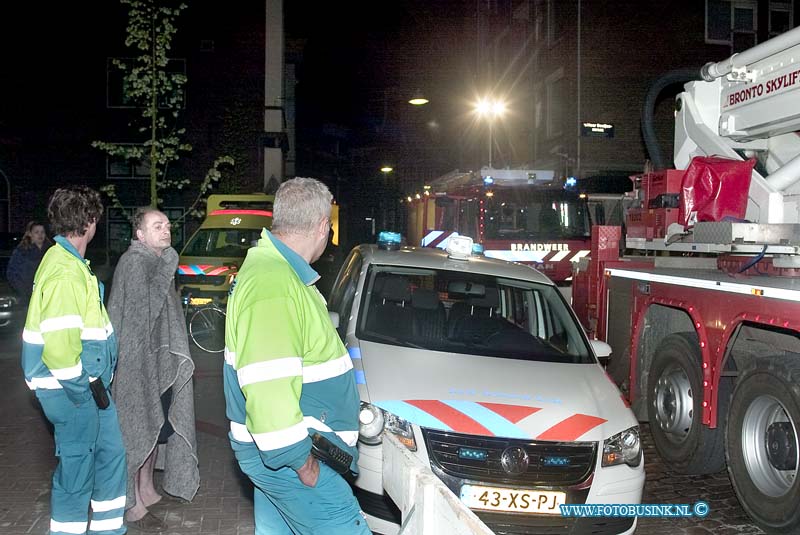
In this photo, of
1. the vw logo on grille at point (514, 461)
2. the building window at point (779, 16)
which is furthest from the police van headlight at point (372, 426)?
the building window at point (779, 16)

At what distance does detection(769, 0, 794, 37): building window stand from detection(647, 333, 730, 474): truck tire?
20341mm

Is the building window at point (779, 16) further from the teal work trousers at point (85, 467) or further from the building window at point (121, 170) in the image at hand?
the teal work trousers at point (85, 467)

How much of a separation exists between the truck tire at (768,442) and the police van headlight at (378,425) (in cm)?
216

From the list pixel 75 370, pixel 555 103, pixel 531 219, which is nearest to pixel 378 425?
pixel 75 370

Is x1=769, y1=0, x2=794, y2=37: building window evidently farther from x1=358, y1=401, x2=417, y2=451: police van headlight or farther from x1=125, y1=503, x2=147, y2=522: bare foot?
x1=125, y1=503, x2=147, y2=522: bare foot

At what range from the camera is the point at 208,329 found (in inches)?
Result: 487

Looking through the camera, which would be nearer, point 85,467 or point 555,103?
point 85,467

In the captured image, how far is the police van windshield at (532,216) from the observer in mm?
14977

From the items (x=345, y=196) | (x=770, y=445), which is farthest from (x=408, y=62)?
(x=770, y=445)

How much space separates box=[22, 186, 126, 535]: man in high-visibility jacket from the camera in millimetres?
3982

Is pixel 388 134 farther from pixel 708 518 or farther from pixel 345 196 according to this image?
pixel 708 518

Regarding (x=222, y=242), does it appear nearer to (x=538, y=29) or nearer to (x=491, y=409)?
A: (x=491, y=409)

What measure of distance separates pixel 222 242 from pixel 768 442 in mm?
10909

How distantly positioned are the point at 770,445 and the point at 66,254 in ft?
13.5
